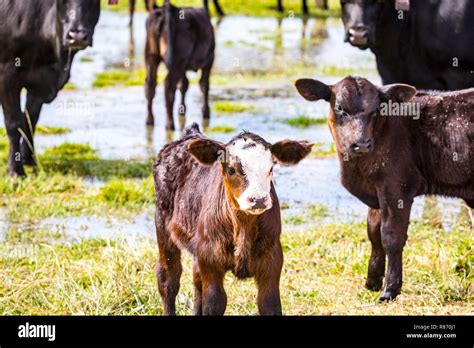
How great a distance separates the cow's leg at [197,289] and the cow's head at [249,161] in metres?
0.51

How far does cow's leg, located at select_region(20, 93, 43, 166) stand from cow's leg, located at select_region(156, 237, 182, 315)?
5039 millimetres

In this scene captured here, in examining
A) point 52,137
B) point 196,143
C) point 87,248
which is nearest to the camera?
point 196,143

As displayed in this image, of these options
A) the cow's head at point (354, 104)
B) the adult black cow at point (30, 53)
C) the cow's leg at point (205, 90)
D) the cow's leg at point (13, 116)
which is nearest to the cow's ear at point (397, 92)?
the cow's head at point (354, 104)

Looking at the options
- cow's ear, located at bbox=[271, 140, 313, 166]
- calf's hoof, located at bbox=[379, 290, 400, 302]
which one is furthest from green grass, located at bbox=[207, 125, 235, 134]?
cow's ear, located at bbox=[271, 140, 313, 166]

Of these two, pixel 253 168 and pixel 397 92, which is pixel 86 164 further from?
pixel 253 168

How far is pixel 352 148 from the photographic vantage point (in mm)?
6348

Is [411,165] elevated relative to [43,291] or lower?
elevated

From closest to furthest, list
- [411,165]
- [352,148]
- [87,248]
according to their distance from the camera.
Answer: [352,148]
[411,165]
[87,248]

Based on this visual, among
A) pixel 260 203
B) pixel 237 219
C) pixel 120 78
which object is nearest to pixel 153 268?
pixel 237 219

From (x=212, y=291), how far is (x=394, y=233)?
1.79m

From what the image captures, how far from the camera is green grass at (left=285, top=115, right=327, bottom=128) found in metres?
12.7

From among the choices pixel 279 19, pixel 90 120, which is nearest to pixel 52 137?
pixel 90 120

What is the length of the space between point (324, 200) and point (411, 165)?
279 cm
